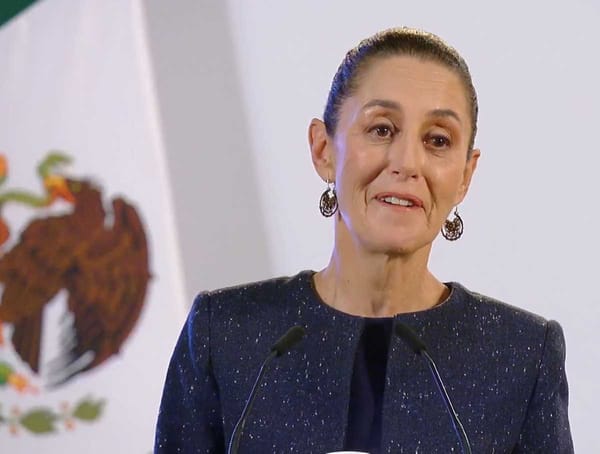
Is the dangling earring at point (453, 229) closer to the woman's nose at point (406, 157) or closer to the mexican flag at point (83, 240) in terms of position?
the woman's nose at point (406, 157)

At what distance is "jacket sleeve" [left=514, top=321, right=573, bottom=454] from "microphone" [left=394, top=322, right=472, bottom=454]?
0.11 meters

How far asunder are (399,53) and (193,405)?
23.1 inches

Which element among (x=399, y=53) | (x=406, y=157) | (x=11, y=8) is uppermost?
(x=11, y=8)

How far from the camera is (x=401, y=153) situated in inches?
48.1

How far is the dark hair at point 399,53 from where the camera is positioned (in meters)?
1.30

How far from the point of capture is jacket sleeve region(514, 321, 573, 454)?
50.3 inches

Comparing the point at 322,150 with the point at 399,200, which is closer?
the point at 399,200

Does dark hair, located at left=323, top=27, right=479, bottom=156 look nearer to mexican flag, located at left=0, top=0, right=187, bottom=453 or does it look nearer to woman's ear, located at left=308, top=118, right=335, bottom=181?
woman's ear, located at left=308, top=118, right=335, bottom=181

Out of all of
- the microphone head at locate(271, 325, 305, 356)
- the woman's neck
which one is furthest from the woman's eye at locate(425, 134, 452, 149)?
the microphone head at locate(271, 325, 305, 356)

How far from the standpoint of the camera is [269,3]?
214cm

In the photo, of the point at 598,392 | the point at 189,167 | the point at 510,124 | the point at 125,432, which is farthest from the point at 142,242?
the point at 598,392

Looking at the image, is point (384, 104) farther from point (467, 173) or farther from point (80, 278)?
point (80, 278)

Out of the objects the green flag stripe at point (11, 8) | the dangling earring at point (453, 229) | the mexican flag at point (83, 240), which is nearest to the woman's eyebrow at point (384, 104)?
the dangling earring at point (453, 229)

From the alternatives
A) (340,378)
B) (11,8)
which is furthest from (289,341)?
(11,8)
